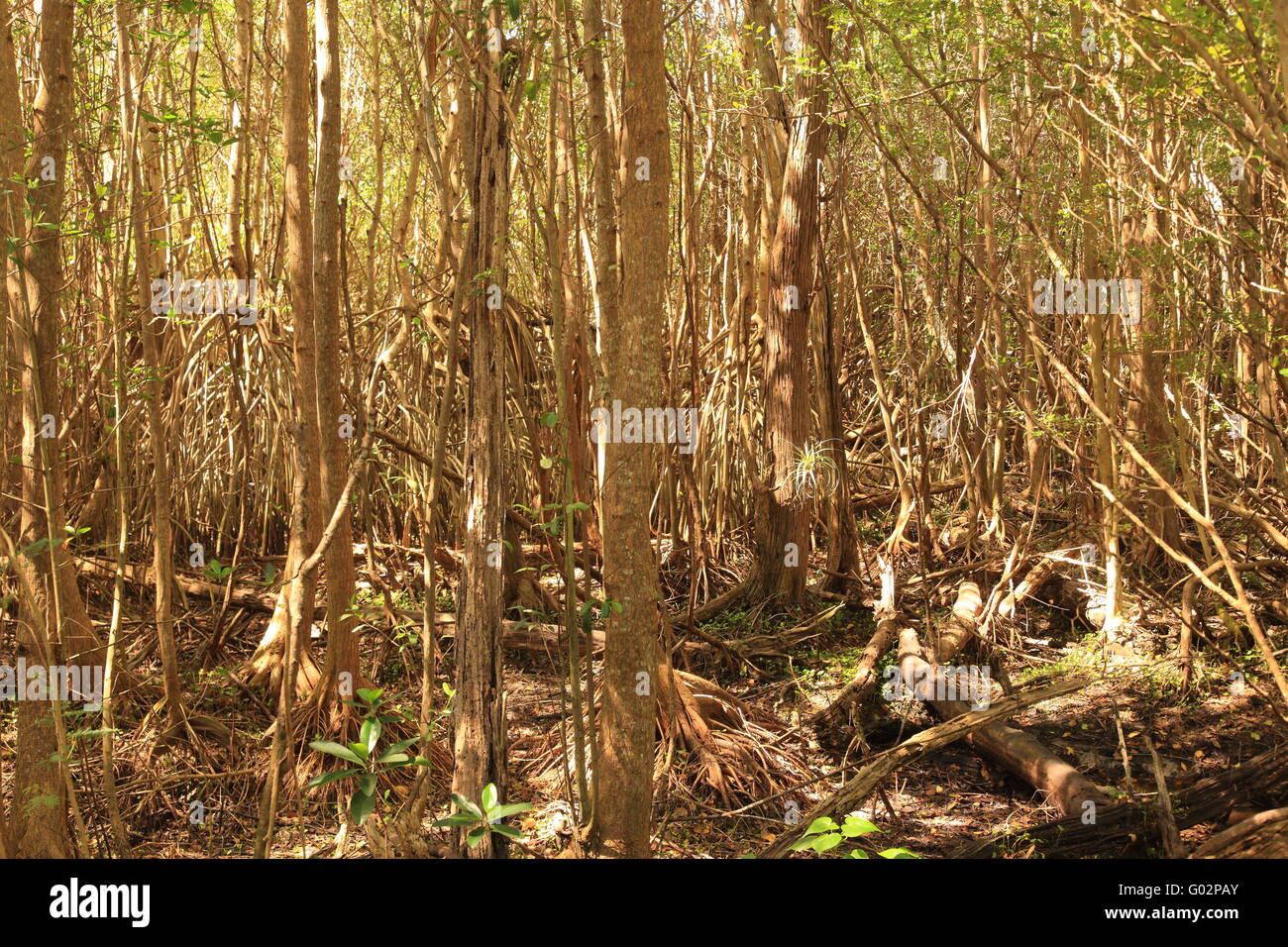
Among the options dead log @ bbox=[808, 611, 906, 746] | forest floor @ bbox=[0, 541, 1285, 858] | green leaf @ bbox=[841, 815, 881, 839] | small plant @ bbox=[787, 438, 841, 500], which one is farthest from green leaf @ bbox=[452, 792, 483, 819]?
small plant @ bbox=[787, 438, 841, 500]

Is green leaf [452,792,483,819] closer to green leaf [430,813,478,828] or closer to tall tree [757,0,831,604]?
green leaf [430,813,478,828]

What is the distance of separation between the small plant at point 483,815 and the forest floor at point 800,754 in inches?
56.4

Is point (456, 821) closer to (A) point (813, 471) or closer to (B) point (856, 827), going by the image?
(B) point (856, 827)

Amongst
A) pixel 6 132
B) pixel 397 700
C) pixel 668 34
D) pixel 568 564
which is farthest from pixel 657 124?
pixel 668 34

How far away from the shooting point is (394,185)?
9.30m

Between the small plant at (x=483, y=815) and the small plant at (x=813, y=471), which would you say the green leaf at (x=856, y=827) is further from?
the small plant at (x=813, y=471)

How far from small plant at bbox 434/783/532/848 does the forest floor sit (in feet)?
4.70

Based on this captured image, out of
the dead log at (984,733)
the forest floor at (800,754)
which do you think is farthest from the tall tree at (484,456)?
the dead log at (984,733)

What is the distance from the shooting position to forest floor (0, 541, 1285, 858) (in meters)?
4.25

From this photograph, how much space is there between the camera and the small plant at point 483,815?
8.08 feet

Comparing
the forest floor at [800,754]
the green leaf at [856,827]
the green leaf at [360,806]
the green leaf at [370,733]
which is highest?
the green leaf at [370,733]

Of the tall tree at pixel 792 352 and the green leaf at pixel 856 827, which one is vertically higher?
the tall tree at pixel 792 352

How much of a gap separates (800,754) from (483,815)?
2692 millimetres
